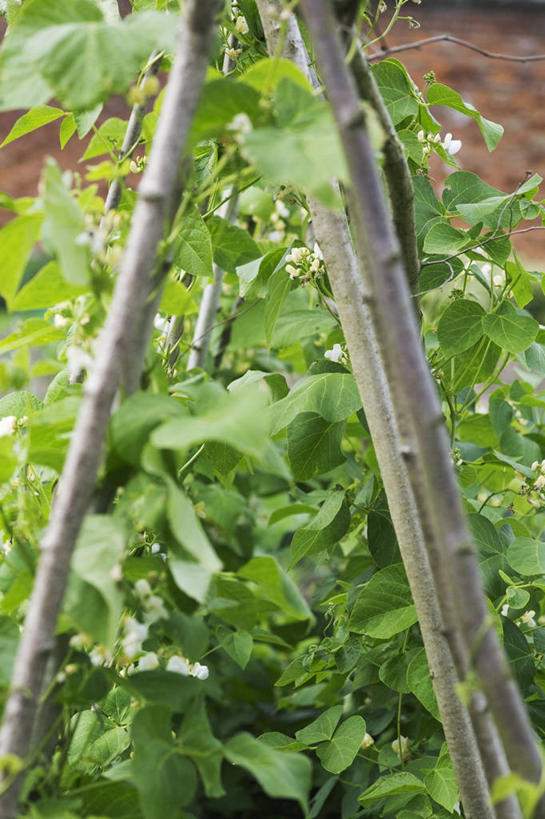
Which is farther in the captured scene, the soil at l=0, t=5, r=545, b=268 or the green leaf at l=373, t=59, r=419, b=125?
the soil at l=0, t=5, r=545, b=268

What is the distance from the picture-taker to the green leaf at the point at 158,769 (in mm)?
464

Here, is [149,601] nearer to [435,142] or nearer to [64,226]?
[64,226]

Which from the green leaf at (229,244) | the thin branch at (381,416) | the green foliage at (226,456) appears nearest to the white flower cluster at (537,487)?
the green foliage at (226,456)

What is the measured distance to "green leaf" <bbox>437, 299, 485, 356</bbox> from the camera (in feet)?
2.61

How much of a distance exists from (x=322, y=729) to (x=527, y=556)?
0.82 ft

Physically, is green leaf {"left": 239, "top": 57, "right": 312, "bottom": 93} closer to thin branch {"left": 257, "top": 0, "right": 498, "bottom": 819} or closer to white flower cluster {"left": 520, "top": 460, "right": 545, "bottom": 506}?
thin branch {"left": 257, "top": 0, "right": 498, "bottom": 819}

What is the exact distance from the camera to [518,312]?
2.77 ft

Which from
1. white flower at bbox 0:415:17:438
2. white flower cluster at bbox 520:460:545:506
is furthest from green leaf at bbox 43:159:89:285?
white flower cluster at bbox 520:460:545:506

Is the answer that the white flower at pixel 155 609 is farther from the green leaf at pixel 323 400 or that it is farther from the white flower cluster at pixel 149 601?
the green leaf at pixel 323 400

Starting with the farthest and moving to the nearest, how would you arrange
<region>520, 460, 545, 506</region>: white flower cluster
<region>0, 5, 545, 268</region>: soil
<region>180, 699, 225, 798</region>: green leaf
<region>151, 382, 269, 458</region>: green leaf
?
<region>0, 5, 545, 268</region>: soil
<region>520, 460, 545, 506</region>: white flower cluster
<region>180, 699, 225, 798</region>: green leaf
<region>151, 382, 269, 458</region>: green leaf

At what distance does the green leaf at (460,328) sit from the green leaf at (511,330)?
1cm

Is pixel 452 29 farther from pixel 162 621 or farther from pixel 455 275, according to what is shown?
pixel 162 621

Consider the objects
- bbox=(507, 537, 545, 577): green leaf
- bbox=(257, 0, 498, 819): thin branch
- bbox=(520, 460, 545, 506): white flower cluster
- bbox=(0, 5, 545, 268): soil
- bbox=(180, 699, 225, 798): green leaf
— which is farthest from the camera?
bbox=(0, 5, 545, 268): soil

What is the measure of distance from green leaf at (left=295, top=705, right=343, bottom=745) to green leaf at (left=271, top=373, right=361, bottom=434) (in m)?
0.27
